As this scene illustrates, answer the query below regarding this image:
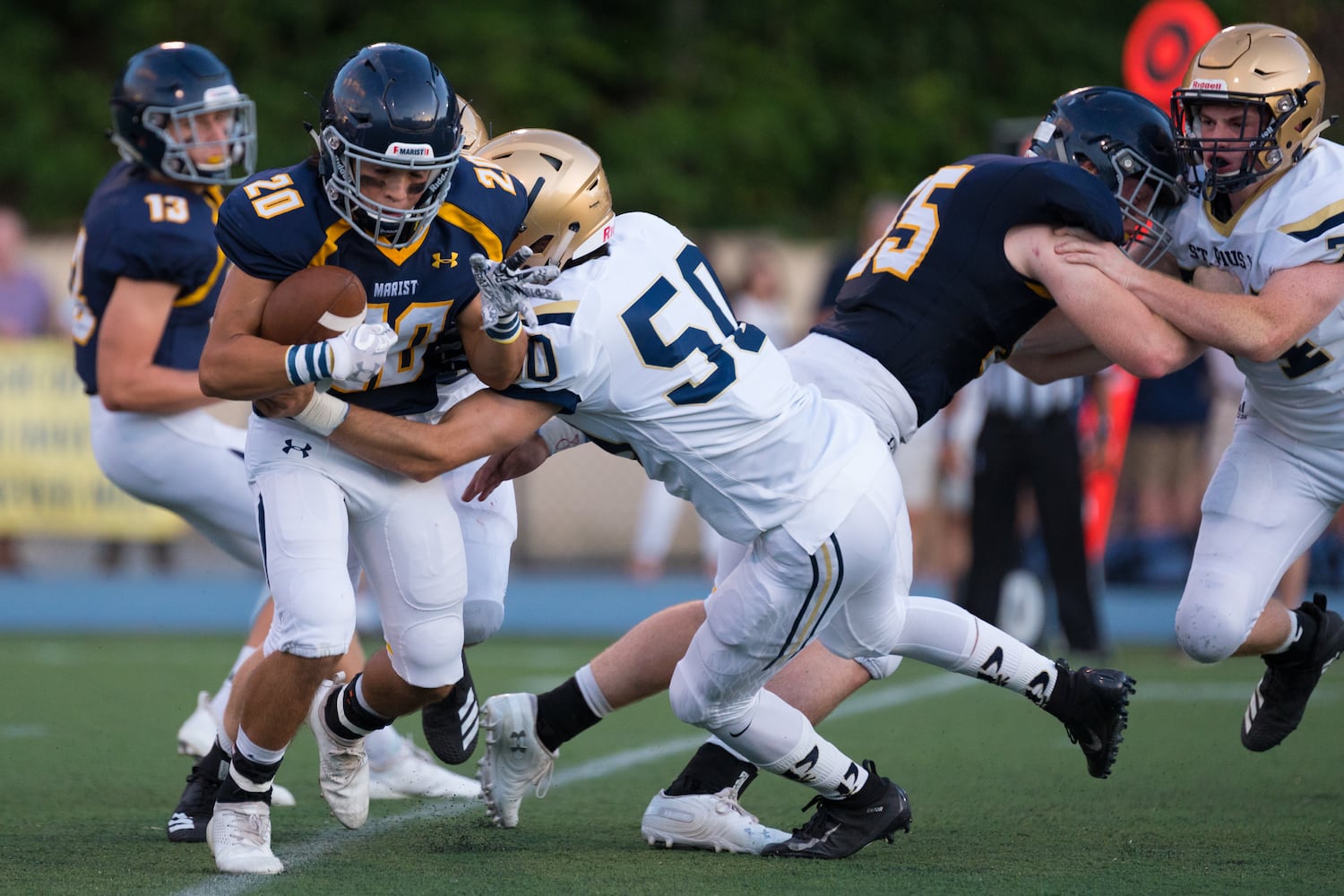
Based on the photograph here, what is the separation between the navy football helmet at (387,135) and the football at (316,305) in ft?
0.44

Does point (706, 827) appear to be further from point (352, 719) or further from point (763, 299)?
point (763, 299)

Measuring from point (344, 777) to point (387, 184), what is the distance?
136 cm

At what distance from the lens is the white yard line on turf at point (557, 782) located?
3.51m

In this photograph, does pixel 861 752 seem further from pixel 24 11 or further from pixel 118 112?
pixel 24 11

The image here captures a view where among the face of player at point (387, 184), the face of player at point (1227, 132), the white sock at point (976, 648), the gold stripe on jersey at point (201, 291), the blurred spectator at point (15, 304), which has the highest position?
the face of player at point (1227, 132)

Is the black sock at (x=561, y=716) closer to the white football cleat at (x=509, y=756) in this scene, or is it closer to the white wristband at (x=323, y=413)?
the white football cleat at (x=509, y=756)

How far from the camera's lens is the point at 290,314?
11.4 feet

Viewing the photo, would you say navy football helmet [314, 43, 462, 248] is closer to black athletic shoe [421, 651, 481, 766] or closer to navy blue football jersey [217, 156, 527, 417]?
navy blue football jersey [217, 156, 527, 417]

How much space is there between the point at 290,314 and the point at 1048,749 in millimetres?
2960

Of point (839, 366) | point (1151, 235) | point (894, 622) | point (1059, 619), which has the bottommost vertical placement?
point (1059, 619)

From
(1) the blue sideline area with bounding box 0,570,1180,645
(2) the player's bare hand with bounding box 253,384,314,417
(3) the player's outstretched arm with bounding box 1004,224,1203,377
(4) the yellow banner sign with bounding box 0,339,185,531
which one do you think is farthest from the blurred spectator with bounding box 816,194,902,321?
(2) the player's bare hand with bounding box 253,384,314,417

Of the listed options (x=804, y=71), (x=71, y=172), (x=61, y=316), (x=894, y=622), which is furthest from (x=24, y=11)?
(x=894, y=622)

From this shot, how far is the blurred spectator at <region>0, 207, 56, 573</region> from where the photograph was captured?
1007 cm

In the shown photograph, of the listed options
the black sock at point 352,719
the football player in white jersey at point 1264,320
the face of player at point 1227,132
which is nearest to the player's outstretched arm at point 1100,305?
the football player in white jersey at point 1264,320
